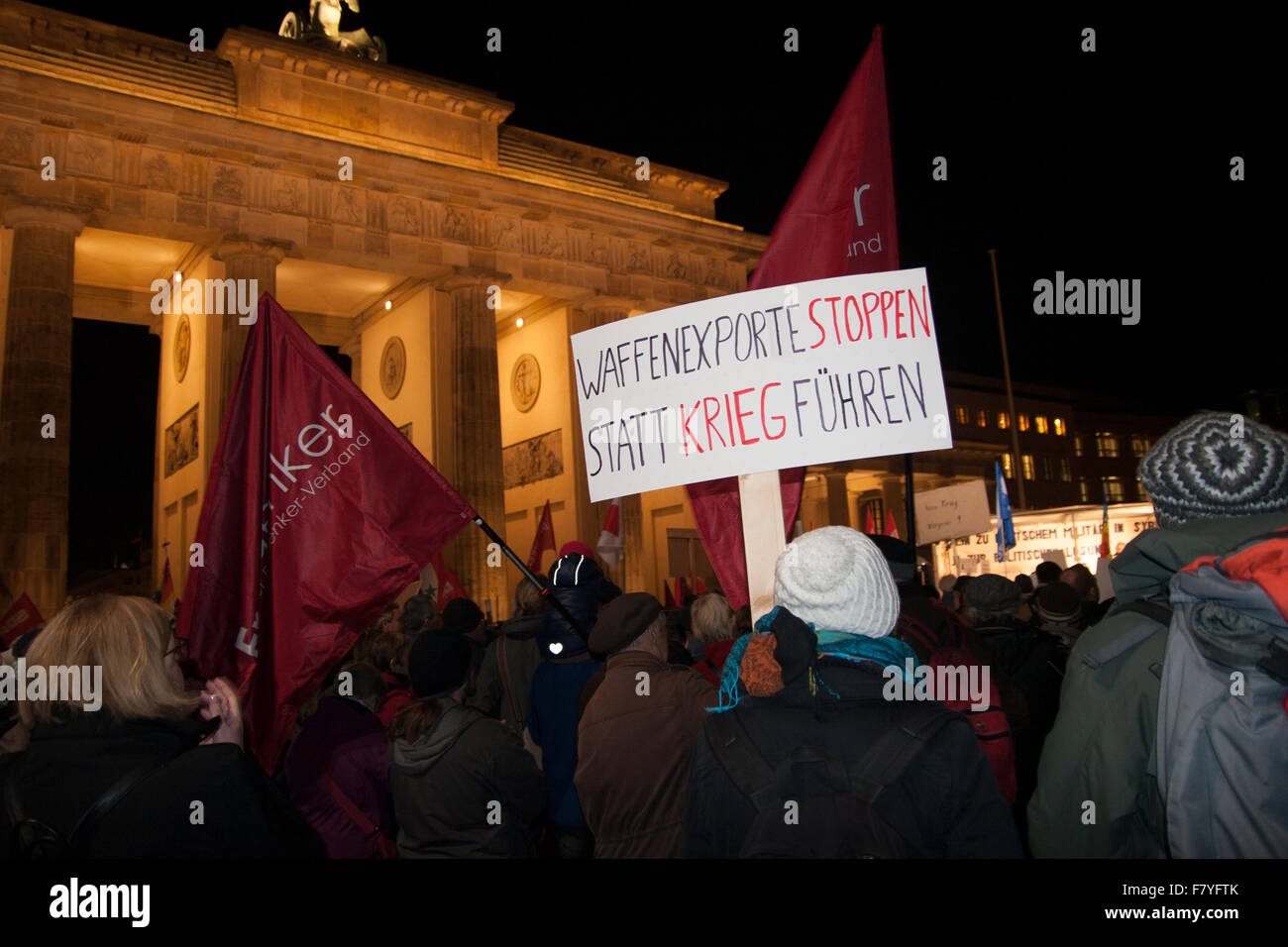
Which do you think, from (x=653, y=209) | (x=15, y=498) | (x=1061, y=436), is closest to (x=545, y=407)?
(x=653, y=209)

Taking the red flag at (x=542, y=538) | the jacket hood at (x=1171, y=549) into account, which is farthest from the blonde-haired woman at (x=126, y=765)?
the red flag at (x=542, y=538)

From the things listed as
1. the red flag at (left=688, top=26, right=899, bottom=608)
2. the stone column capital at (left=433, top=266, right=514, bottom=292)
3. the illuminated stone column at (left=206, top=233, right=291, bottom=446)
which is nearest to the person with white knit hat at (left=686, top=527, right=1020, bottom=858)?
the red flag at (left=688, top=26, right=899, bottom=608)

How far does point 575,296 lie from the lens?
86.6ft

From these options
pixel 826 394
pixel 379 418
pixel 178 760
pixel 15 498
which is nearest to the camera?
pixel 178 760

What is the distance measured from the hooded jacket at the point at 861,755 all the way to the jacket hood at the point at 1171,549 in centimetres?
62

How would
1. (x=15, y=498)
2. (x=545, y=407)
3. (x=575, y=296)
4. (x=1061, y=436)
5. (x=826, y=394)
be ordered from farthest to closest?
(x=1061, y=436) → (x=545, y=407) → (x=575, y=296) → (x=15, y=498) → (x=826, y=394)

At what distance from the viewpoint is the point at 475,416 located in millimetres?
23469

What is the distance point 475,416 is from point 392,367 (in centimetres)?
495

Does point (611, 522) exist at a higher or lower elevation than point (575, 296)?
lower

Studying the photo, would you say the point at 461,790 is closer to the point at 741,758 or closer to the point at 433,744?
the point at 433,744

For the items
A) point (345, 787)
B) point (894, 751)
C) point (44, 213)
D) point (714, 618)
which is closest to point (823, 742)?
point (894, 751)

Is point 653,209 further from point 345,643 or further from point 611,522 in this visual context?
point 345,643

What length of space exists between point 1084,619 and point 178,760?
18.0 ft

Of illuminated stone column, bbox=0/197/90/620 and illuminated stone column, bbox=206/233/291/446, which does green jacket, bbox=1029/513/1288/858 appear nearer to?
illuminated stone column, bbox=0/197/90/620
